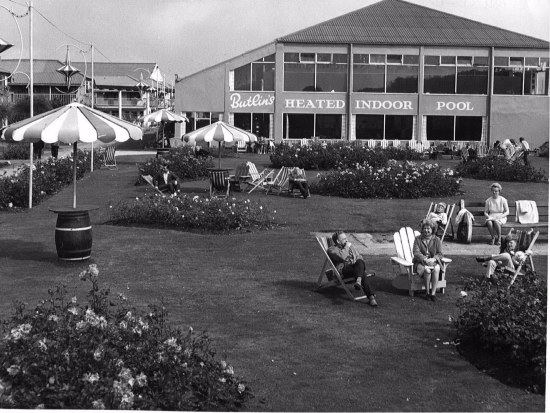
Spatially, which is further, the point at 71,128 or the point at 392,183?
the point at 392,183

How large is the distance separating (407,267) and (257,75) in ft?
117

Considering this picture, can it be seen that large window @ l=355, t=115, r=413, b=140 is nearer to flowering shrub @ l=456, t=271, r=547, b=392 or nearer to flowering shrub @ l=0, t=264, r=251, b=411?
flowering shrub @ l=456, t=271, r=547, b=392

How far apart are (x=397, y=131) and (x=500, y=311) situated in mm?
38757

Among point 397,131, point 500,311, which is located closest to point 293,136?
point 397,131

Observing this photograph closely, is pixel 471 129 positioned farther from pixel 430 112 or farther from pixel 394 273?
pixel 394 273

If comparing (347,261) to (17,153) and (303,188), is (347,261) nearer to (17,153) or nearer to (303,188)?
(303,188)

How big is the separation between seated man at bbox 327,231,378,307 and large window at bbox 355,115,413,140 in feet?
116

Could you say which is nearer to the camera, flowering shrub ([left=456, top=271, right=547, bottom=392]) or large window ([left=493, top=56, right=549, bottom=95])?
flowering shrub ([left=456, top=271, right=547, bottom=392])

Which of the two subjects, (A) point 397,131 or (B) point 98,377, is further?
(A) point 397,131

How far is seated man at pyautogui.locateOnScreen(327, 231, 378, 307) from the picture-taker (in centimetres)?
1095

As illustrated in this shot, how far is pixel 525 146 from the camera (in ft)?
98.5

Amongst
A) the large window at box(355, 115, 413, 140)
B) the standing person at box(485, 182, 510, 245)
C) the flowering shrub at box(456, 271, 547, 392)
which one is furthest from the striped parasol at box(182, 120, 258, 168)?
the large window at box(355, 115, 413, 140)

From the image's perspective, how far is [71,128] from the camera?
41.7ft

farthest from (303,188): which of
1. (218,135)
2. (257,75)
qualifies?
(257,75)
